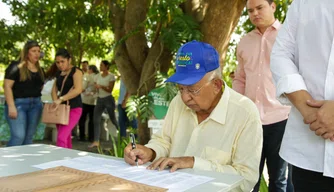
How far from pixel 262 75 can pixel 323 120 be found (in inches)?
56.8

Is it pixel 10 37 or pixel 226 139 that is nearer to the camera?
pixel 226 139

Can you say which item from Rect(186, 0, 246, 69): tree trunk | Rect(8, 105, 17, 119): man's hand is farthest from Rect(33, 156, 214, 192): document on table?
Rect(8, 105, 17, 119): man's hand

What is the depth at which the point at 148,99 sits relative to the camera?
411 centimetres

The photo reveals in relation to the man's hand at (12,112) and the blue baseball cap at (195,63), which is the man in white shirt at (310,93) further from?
the man's hand at (12,112)

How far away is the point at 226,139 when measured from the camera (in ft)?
6.57

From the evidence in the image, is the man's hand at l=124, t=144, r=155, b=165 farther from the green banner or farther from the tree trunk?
the tree trunk

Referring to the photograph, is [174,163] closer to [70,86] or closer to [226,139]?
[226,139]

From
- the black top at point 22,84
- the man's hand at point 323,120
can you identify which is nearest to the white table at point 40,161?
the man's hand at point 323,120

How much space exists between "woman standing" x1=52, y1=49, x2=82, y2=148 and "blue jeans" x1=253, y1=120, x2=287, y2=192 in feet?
9.09

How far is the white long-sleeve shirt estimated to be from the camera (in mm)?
1909

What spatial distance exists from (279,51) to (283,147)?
0.40 m


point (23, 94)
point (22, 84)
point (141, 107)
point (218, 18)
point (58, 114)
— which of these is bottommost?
point (58, 114)

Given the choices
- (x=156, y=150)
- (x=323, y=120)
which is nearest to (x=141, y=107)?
(x=156, y=150)

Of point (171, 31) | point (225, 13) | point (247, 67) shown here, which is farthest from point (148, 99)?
point (247, 67)
